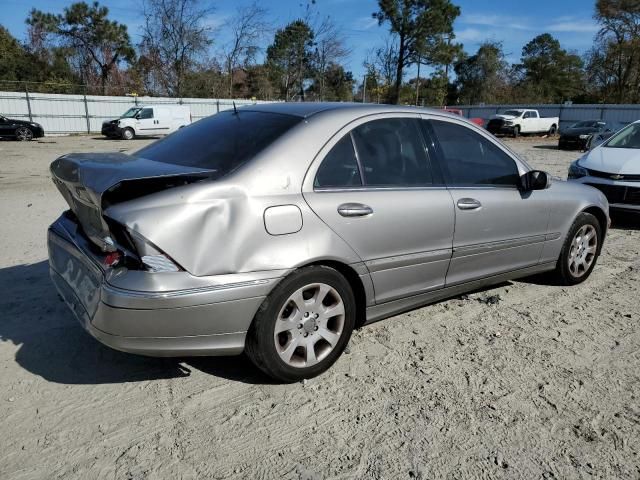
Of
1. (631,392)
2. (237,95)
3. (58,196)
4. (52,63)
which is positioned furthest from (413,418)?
(52,63)

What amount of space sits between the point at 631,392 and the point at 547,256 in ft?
5.36

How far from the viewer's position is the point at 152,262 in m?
2.46

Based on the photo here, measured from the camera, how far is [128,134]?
81.1ft

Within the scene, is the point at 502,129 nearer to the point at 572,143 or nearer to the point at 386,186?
the point at 572,143

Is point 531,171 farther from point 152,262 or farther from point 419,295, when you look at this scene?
point 152,262

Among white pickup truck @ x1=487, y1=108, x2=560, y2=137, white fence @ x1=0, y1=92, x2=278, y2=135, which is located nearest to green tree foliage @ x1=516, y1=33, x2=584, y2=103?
white pickup truck @ x1=487, y1=108, x2=560, y2=137

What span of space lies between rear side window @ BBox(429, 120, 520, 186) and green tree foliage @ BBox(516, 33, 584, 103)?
53278 mm

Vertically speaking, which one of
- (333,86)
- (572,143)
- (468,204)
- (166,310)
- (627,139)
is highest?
(333,86)

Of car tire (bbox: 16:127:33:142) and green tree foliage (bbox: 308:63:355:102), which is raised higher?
green tree foliage (bbox: 308:63:355:102)

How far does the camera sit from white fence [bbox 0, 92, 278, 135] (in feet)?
89.4

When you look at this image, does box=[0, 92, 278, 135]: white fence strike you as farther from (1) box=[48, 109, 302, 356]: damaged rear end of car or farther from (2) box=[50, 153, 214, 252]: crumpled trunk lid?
(1) box=[48, 109, 302, 356]: damaged rear end of car

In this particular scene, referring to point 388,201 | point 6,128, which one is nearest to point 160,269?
point 388,201

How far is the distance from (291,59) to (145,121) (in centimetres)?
2579

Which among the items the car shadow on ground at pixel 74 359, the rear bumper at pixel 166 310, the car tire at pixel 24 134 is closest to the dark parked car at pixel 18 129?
the car tire at pixel 24 134
